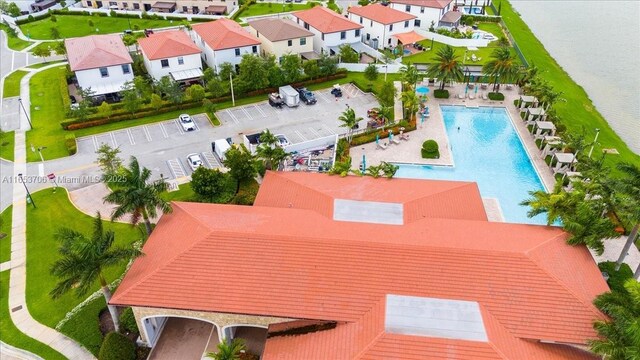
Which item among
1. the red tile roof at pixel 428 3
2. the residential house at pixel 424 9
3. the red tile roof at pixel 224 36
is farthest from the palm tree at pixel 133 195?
the red tile roof at pixel 428 3

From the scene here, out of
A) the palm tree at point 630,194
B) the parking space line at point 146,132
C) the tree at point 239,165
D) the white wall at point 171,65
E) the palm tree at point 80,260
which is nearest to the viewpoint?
the palm tree at point 80,260

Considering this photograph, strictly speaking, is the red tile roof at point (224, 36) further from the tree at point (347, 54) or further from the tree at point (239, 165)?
the tree at point (239, 165)

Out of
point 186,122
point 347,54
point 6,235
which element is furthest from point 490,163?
point 6,235

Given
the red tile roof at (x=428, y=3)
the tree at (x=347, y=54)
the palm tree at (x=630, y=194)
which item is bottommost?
the tree at (x=347, y=54)

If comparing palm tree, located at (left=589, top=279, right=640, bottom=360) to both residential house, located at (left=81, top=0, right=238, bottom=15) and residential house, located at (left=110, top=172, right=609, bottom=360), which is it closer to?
residential house, located at (left=110, top=172, right=609, bottom=360)

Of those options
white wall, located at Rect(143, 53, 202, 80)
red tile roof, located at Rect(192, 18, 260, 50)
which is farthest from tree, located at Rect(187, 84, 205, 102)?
red tile roof, located at Rect(192, 18, 260, 50)

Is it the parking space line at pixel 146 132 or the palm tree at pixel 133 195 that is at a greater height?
the palm tree at pixel 133 195
